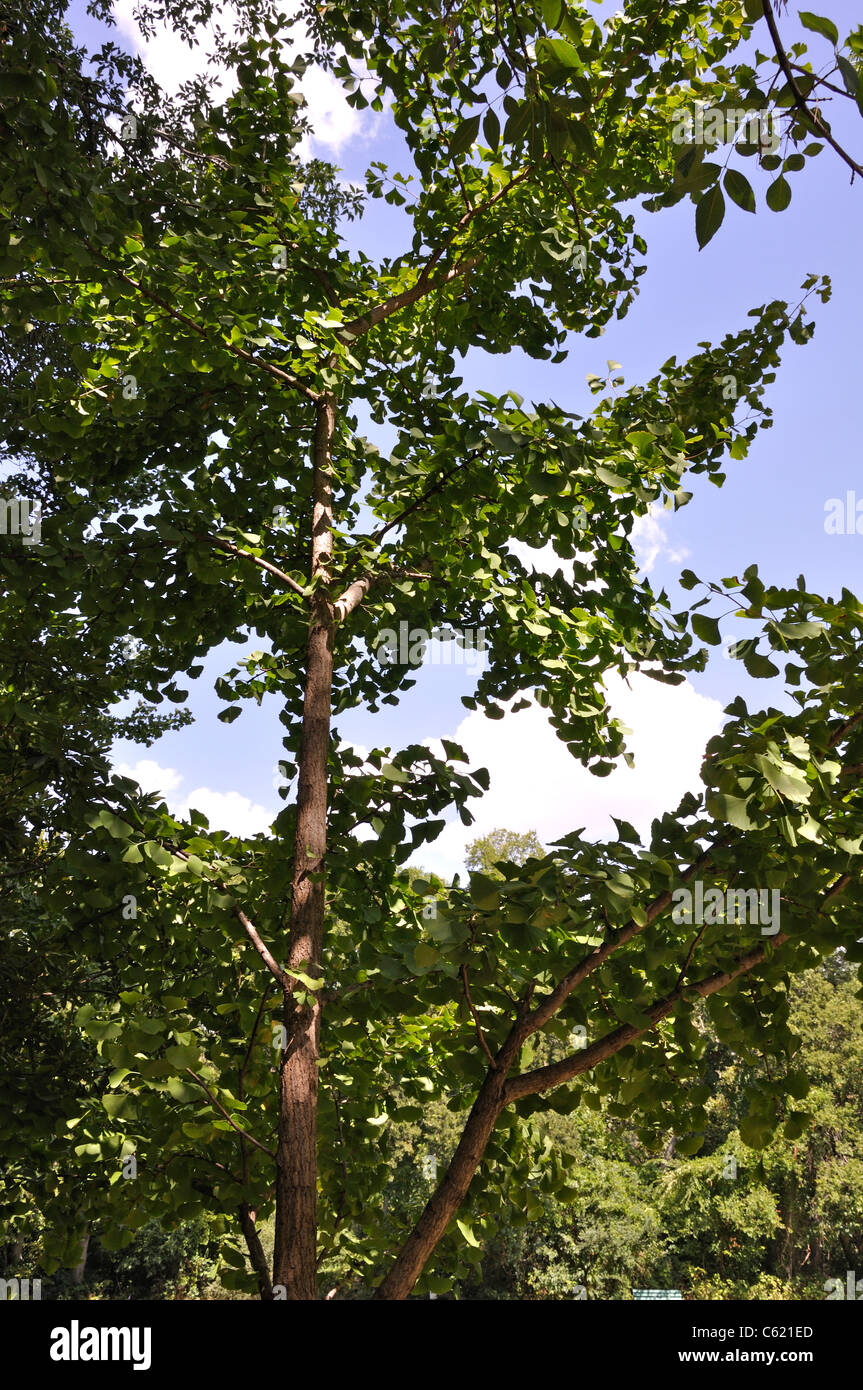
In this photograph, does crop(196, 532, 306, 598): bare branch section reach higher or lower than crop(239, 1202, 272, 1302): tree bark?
higher

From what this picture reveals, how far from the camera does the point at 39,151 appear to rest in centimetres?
217

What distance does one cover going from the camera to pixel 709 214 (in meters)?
1.38

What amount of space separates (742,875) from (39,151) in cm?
248

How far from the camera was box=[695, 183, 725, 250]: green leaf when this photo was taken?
4.52 feet

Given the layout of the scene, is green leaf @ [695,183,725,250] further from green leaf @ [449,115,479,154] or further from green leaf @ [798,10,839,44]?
green leaf @ [449,115,479,154]

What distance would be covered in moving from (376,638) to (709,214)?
2348 millimetres

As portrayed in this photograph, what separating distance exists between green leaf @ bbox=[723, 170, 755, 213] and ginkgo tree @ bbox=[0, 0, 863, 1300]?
10cm

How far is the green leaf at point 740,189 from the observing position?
137cm

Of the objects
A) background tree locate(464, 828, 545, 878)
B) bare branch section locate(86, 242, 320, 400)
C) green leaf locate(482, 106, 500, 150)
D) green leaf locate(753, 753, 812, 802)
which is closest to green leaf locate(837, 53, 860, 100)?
green leaf locate(482, 106, 500, 150)

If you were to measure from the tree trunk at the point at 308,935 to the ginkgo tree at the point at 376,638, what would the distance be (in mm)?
12

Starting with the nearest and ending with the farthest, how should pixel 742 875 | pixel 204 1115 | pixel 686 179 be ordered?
1. pixel 686 179
2. pixel 742 875
3. pixel 204 1115
